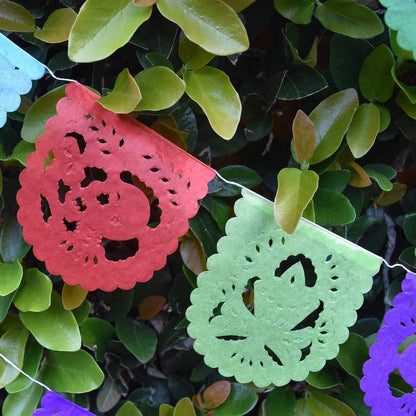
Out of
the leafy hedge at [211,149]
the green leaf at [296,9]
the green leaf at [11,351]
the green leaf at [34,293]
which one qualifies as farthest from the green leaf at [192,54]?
the green leaf at [11,351]

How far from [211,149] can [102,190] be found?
18 cm

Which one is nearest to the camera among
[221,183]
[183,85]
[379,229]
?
[183,85]

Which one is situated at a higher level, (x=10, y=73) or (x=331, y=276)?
(x=10, y=73)

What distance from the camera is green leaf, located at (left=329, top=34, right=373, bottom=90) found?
715 millimetres

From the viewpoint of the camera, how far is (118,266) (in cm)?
67

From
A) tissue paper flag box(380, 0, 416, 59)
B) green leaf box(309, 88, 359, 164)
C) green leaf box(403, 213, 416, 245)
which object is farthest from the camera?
green leaf box(403, 213, 416, 245)

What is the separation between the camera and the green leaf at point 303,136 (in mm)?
657

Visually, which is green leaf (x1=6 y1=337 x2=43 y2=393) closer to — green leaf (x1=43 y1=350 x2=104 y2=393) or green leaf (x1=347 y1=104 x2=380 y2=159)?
green leaf (x1=43 y1=350 x2=104 y2=393)

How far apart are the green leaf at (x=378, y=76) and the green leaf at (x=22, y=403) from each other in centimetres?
59

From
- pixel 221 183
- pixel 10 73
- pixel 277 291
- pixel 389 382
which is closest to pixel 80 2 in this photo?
pixel 10 73

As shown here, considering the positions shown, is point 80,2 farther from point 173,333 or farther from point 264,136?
point 173,333

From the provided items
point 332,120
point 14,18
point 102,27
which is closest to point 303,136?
point 332,120

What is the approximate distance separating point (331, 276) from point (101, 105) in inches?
13.0

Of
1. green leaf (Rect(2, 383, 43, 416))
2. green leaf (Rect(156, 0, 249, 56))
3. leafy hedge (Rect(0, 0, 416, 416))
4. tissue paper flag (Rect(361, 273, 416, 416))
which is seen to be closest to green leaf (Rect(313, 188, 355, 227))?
leafy hedge (Rect(0, 0, 416, 416))
